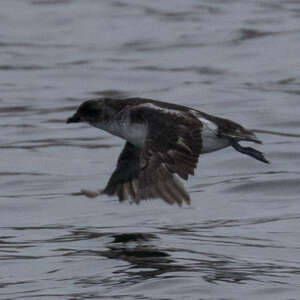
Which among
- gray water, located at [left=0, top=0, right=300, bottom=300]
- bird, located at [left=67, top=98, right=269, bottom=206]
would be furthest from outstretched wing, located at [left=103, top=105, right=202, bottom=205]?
gray water, located at [left=0, top=0, right=300, bottom=300]

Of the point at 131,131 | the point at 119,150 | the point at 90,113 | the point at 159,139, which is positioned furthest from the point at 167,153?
the point at 119,150

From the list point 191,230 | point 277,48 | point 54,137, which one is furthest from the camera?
point 277,48

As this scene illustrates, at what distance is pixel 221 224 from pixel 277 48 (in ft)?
32.0

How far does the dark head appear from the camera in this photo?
1074cm

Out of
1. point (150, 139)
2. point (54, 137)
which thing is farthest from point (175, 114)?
point (54, 137)

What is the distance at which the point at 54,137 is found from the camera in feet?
49.5

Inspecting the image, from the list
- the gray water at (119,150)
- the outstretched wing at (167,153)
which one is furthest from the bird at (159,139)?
the gray water at (119,150)

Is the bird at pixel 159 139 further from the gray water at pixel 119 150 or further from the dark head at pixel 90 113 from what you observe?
the gray water at pixel 119 150

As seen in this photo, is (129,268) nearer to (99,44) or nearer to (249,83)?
(249,83)

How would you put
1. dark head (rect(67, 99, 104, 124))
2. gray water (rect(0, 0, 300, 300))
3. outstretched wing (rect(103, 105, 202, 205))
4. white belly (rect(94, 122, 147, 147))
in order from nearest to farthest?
gray water (rect(0, 0, 300, 300))
outstretched wing (rect(103, 105, 202, 205))
white belly (rect(94, 122, 147, 147))
dark head (rect(67, 99, 104, 124))

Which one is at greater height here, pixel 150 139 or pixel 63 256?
pixel 150 139

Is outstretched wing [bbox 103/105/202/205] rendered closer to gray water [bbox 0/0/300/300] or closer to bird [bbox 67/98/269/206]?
bird [bbox 67/98/269/206]

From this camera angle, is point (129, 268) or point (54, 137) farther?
point (54, 137)

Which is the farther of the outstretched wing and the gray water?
the outstretched wing
